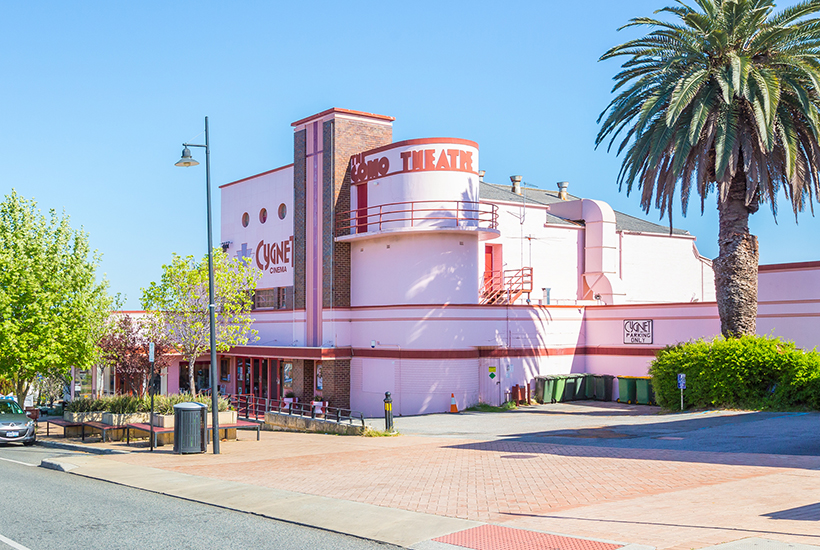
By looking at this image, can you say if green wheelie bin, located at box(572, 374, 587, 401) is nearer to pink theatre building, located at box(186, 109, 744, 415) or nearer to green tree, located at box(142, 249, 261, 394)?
pink theatre building, located at box(186, 109, 744, 415)

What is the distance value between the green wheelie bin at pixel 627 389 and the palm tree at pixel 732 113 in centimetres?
590

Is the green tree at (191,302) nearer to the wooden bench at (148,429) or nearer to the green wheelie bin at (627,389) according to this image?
the wooden bench at (148,429)

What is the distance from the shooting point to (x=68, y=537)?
991 centimetres

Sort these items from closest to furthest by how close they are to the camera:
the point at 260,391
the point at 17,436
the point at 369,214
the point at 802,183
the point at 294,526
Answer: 1. the point at 294,526
2. the point at 17,436
3. the point at 802,183
4. the point at 369,214
5. the point at 260,391

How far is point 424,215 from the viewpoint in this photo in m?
30.3

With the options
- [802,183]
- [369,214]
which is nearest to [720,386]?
[802,183]

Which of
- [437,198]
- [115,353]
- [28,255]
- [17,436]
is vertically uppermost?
[437,198]

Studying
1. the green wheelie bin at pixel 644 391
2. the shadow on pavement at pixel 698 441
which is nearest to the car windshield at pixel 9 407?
the shadow on pavement at pixel 698 441

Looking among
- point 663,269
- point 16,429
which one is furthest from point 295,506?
point 663,269

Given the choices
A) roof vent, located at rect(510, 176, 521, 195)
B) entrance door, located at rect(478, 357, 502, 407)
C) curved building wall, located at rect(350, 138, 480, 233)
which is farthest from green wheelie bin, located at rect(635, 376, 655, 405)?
roof vent, located at rect(510, 176, 521, 195)

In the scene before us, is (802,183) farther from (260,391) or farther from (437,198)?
(260,391)

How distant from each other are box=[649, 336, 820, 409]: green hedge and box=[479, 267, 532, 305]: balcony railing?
870cm

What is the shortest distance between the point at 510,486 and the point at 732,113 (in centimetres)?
1631

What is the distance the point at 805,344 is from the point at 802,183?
5793 mm
